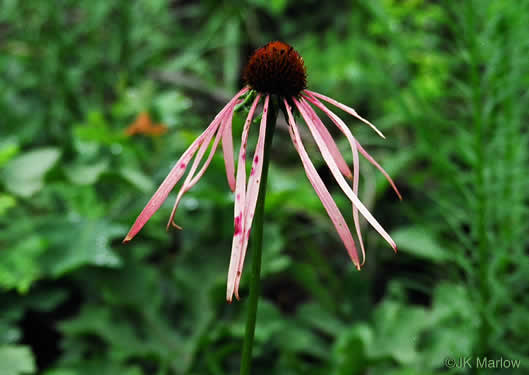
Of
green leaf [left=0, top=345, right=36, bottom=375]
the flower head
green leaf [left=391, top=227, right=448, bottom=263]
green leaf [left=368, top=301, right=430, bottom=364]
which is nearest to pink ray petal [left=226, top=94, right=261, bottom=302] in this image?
the flower head

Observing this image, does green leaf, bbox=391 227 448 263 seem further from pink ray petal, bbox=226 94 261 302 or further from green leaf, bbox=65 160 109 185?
pink ray petal, bbox=226 94 261 302

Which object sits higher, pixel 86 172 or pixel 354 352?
pixel 86 172

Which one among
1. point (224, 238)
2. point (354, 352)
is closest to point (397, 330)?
point (354, 352)

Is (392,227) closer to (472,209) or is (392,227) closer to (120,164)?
(472,209)

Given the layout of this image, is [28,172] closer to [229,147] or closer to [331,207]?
[229,147]

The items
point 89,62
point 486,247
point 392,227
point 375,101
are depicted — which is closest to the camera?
point 486,247

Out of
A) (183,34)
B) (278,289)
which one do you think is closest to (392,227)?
(278,289)

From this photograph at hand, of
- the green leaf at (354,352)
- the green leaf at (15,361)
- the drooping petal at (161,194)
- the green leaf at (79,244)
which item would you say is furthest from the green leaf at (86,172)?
the drooping petal at (161,194)
